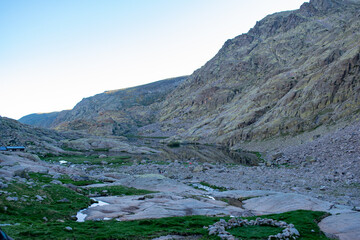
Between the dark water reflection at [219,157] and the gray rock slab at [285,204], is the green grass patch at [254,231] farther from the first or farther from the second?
the dark water reflection at [219,157]

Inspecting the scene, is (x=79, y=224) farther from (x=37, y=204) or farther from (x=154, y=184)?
(x=154, y=184)

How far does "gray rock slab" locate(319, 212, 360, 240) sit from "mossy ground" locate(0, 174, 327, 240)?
0.66 m

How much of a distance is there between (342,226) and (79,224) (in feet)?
57.6

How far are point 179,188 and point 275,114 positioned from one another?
246 ft

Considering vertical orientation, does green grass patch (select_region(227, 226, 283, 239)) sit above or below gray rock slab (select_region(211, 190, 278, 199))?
above

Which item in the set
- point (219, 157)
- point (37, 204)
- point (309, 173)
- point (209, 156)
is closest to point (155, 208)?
point (37, 204)

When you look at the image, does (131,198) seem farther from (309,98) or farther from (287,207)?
(309,98)

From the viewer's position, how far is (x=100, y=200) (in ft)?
84.9

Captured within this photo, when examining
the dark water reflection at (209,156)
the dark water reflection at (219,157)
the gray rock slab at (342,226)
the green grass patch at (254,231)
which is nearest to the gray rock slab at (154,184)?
the green grass patch at (254,231)

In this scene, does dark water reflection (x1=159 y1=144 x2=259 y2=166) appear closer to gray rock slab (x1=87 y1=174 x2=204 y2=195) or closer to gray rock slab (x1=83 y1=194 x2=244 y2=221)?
gray rock slab (x1=87 y1=174 x2=204 y2=195)

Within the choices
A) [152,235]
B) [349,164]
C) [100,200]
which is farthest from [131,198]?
[349,164]

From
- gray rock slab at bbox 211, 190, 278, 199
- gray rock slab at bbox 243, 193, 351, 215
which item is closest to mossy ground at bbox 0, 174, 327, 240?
gray rock slab at bbox 243, 193, 351, 215

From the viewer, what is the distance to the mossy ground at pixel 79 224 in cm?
1445

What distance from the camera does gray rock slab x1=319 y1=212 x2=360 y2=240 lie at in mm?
15258
